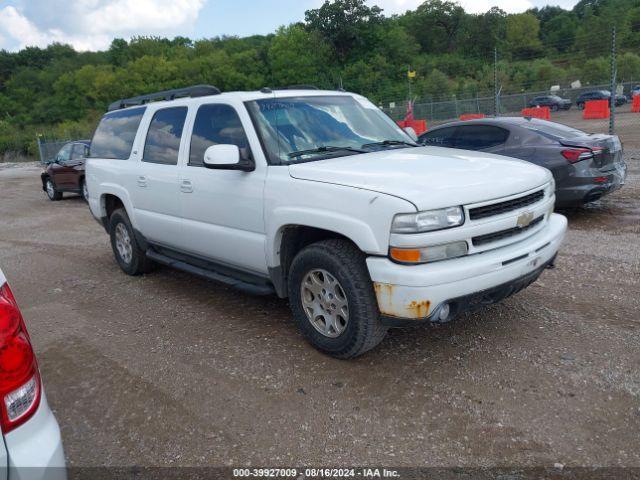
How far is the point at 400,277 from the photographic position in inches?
127

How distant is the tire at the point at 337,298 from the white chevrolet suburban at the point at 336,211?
10mm

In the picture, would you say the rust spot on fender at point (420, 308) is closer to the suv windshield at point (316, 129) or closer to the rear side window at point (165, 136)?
the suv windshield at point (316, 129)

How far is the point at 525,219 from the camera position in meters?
3.69

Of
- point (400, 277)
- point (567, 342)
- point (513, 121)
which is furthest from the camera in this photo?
point (513, 121)

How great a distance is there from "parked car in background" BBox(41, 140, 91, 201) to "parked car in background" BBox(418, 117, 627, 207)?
33.3 ft

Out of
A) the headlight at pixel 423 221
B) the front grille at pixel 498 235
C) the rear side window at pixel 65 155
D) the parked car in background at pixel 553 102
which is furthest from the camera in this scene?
the parked car in background at pixel 553 102

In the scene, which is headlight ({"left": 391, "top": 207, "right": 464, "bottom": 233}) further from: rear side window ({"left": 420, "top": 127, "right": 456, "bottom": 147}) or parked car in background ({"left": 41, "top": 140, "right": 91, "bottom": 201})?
parked car in background ({"left": 41, "top": 140, "right": 91, "bottom": 201})

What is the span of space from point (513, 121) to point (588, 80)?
53821mm

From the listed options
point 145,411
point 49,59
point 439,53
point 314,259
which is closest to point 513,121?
point 314,259

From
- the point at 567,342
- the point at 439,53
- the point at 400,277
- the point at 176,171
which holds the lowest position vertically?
the point at 567,342

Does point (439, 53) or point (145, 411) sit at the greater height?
point (439, 53)

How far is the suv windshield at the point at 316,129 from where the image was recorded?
4.18 meters

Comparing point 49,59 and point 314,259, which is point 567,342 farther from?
point 49,59

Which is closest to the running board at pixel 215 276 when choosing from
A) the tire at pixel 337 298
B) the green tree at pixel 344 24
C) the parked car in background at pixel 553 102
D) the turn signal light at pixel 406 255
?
the tire at pixel 337 298
